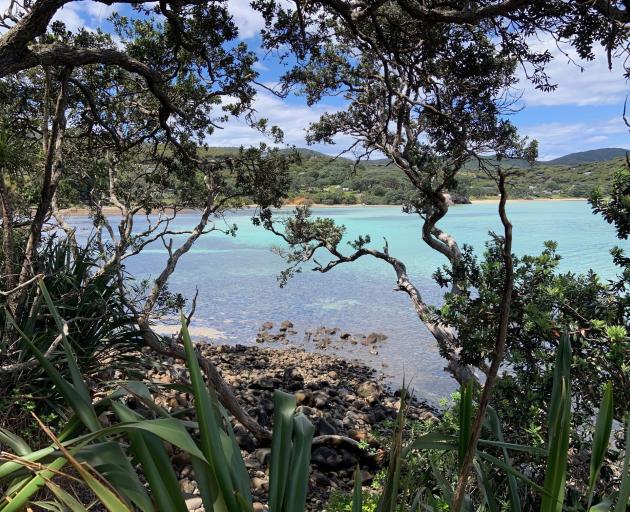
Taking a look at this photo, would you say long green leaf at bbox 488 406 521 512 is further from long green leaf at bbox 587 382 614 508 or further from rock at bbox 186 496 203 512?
rock at bbox 186 496 203 512

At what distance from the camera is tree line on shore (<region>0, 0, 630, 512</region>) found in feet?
2.72

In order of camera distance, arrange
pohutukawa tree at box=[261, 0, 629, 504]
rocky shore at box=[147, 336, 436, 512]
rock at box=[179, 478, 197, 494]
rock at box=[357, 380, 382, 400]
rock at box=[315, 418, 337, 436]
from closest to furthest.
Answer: pohutukawa tree at box=[261, 0, 629, 504]
rock at box=[179, 478, 197, 494]
rocky shore at box=[147, 336, 436, 512]
rock at box=[315, 418, 337, 436]
rock at box=[357, 380, 382, 400]

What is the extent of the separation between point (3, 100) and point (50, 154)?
2.62m

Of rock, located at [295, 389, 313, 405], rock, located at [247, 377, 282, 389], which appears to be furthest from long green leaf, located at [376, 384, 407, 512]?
rock, located at [247, 377, 282, 389]

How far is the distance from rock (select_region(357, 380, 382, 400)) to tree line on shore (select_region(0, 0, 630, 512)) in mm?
2429

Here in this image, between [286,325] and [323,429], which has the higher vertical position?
[323,429]

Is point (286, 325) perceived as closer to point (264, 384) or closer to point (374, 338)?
point (374, 338)

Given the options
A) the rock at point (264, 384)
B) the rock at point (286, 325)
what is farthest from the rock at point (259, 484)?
the rock at point (286, 325)

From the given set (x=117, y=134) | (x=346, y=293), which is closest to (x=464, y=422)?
(x=117, y=134)

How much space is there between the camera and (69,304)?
352 cm

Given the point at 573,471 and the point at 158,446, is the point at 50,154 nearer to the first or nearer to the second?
the point at 158,446

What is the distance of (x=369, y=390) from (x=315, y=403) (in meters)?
1.60

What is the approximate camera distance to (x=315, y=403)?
24.7 ft

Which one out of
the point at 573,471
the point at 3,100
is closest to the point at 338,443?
the point at 573,471
